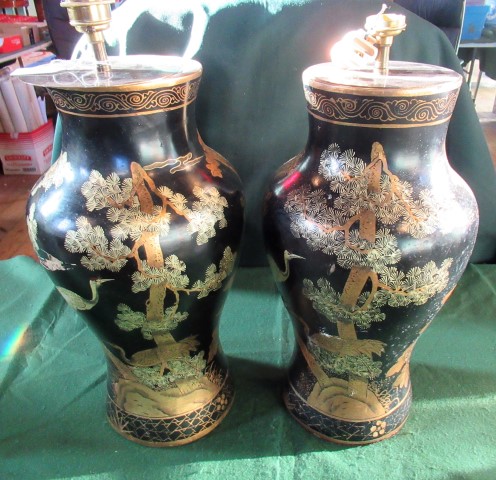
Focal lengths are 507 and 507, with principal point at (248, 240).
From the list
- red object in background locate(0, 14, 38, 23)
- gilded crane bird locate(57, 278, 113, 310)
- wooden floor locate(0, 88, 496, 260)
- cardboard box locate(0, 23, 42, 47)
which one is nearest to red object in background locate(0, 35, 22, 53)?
cardboard box locate(0, 23, 42, 47)

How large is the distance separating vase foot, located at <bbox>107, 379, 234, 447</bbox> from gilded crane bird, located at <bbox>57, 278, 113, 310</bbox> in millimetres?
250

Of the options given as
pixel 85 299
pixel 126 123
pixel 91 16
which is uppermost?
pixel 91 16

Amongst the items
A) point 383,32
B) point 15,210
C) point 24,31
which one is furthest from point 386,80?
point 24,31

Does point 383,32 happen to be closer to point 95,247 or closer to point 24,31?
point 95,247

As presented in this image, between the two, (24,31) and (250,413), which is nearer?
(250,413)

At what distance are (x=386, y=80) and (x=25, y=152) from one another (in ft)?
6.86

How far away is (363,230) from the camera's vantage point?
2.12ft

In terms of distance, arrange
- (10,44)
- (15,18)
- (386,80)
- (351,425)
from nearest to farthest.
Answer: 1. (386,80)
2. (351,425)
3. (10,44)
4. (15,18)

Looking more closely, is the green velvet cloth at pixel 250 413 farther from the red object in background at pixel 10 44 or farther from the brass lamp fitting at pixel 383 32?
the red object in background at pixel 10 44

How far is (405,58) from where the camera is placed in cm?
106

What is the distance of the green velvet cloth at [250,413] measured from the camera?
85 centimetres

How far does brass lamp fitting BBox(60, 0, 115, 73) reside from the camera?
65cm

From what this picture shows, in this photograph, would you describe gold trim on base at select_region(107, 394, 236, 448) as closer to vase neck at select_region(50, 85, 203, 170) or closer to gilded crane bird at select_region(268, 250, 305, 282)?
gilded crane bird at select_region(268, 250, 305, 282)

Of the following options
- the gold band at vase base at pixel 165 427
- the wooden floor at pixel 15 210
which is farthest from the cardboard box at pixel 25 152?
the gold band at vase base at pixel 165 427
